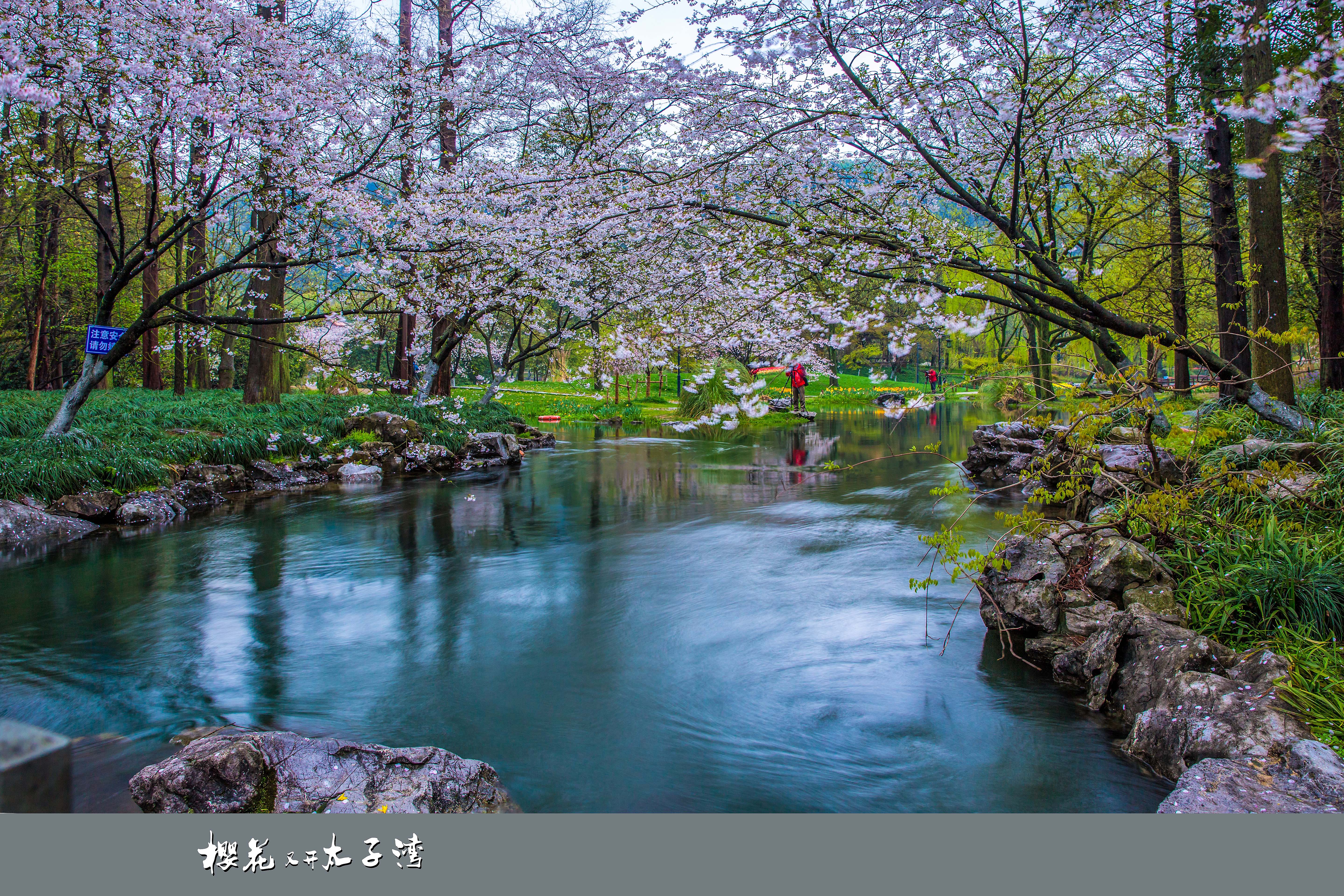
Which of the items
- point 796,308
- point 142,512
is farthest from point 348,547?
point 796,308

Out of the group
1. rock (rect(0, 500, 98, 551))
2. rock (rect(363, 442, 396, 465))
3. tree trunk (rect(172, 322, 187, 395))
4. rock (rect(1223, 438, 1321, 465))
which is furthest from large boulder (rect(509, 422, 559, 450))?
rock (rect(1223, 438, 1321, 465))

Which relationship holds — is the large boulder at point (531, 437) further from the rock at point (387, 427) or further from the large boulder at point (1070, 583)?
the large boulder at point (1070, 583)

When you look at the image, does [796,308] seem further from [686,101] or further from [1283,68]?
[1283,68]

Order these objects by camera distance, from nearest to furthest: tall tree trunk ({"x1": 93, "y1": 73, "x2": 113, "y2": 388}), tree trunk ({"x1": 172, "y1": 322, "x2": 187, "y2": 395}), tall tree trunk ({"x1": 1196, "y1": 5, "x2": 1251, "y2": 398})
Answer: tall tree trunk ({"x1": 93, "y1": 73, "x2": 113, "y2": 388}) → tall tree trunk ({"x1": 1196, "y1": 5, "x2": 1251, "y2": 398}) → tree trunk ({"x1": 172, "y1": 322, "x2": 187, "y2": 395})

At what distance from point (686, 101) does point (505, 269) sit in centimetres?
664

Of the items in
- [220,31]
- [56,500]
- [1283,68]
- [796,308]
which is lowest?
[56,500]

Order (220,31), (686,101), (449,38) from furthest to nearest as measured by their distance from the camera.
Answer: (449,38) < (220,31) < (686,101)

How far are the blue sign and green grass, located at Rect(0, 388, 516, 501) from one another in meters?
1.58

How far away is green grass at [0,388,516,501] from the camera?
885 centimetres

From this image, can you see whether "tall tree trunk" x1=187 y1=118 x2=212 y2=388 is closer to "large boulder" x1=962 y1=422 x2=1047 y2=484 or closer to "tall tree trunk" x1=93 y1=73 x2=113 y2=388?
"tall tree trunk" x1=93 y1=73 x2=113 y2=388

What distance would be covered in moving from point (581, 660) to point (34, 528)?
7185 millimetres

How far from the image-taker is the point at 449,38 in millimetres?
14906

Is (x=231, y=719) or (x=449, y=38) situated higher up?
(x=449, y=38)

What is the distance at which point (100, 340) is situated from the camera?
27.6 ft
